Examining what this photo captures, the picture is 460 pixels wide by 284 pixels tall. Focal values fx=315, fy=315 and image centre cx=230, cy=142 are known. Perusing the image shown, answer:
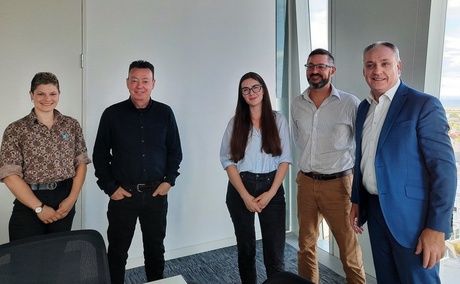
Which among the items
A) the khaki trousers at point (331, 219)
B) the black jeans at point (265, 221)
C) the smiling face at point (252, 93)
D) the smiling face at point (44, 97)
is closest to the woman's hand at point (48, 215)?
the smiling face at point (44, 97)

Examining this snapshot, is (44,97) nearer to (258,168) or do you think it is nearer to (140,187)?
(140,187)

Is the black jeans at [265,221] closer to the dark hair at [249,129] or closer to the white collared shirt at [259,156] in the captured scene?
the white collared shirt at [259,156]

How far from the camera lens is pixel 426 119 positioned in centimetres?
150

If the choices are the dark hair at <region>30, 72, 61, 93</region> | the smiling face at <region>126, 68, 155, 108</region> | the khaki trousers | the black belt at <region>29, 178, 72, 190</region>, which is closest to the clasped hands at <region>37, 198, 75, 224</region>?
the black belt at <region>29, 178, 72, 190</region>

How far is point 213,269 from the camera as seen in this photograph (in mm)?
2969

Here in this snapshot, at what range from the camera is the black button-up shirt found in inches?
87.0

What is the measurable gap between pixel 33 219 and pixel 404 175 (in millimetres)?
2060

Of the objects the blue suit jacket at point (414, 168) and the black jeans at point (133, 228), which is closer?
the blue suit jacket at point (414, 168)

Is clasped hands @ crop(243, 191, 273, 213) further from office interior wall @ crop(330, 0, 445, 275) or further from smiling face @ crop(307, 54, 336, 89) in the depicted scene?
office interior wall @ crop(330, 0, 445, 275)

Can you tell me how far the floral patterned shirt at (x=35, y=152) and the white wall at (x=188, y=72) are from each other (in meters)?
0.88

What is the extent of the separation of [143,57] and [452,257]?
2954 mm

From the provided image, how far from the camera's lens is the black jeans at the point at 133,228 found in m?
2.21

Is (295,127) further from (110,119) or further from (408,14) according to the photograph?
(110,119)

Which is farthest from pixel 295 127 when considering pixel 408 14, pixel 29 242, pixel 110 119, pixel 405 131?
pixel 29 242
